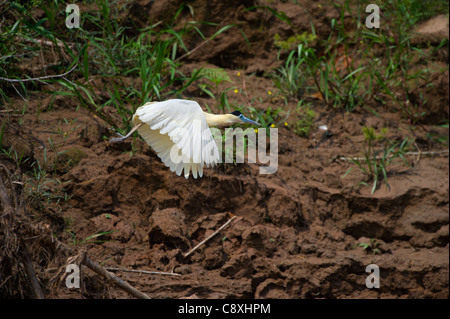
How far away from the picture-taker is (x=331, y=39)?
23.5 ft

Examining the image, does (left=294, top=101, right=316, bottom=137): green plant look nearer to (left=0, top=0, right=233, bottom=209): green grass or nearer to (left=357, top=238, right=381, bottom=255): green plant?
(left=0, top=0, right=233, bottom=209): green grass

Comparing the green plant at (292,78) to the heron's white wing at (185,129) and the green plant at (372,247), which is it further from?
the heron's white wing at (185,129)

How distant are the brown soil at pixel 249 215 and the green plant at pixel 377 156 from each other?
96mm

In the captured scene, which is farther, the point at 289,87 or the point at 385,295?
the point at 289,87

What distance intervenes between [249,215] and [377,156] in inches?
70.1

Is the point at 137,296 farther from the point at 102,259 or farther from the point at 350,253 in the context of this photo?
the point at 350,253

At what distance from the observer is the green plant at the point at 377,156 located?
6000 millimetres

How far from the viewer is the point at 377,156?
20.6 ft

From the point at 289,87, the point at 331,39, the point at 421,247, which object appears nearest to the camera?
the point at 421,247

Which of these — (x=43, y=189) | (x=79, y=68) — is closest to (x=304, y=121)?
(x=79, y=68)

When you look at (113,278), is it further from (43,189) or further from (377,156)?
(377,156)

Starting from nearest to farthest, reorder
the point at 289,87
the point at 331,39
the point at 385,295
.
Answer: the point at 385,295, the point at 289,87, the point at 331,39

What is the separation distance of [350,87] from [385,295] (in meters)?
2.49

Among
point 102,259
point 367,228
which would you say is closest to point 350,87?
point 367,228
